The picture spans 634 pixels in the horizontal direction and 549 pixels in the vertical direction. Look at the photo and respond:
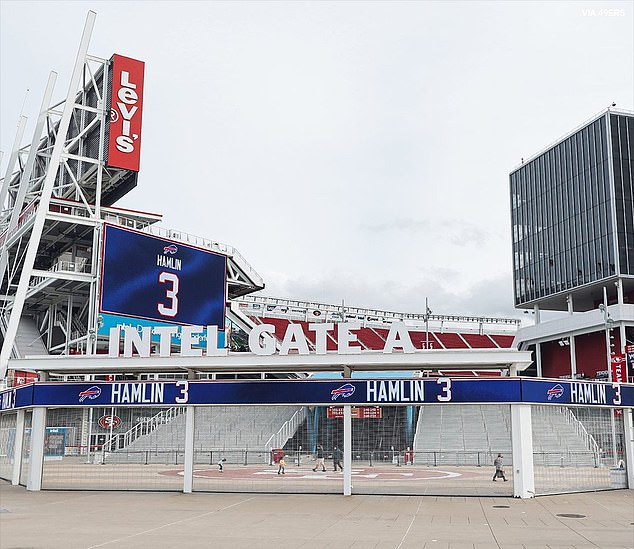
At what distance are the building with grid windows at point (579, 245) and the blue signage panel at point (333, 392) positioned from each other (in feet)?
146

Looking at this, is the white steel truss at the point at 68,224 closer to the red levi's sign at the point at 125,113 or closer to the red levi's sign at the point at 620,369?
the red levi's sign at the point at 125,113

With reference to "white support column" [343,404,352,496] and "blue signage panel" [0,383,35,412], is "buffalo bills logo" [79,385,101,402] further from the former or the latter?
"white support column" [343,404,352,496]

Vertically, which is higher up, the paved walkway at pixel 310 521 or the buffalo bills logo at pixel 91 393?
the buffalo bills logo at pixel 91 393

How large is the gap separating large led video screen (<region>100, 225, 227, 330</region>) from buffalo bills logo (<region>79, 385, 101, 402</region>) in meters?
34.6

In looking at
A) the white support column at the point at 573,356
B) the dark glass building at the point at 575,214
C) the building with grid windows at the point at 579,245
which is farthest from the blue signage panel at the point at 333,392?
the dark glass building at the point at 575,214

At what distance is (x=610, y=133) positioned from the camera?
83312mm

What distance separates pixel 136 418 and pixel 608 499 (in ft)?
62.8

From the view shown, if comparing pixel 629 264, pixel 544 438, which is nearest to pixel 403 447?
pixel 544 438

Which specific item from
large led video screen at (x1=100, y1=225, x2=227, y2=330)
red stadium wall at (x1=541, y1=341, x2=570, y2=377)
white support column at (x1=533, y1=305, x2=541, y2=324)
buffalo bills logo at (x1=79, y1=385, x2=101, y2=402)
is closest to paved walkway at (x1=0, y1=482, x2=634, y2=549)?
buffalo bills logo at (x1=79, y1=385, x2=101, y2=402)

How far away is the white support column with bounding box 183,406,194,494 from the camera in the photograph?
3103cm

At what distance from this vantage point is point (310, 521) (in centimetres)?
2230

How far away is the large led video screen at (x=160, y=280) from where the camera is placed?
67.7 m

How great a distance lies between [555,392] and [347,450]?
8.45 meters

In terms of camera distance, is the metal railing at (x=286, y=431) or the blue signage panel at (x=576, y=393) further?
the metal railing at (x=286, y=431)
